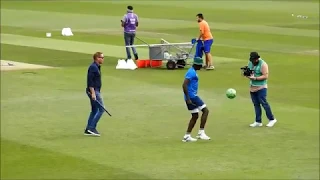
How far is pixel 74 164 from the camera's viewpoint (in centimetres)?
1762

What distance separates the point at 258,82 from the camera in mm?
20719

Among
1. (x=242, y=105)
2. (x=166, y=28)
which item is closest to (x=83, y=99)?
(x=242, y=105)

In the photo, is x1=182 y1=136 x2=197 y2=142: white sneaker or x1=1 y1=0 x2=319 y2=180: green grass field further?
x1=182 y1=136 x2=197 y2=142: white sneaker

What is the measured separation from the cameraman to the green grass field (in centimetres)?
38

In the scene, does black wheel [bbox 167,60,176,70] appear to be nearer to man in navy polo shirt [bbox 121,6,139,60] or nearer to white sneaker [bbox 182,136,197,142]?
man in navy polo shirt [bbox 121,6,139,60]

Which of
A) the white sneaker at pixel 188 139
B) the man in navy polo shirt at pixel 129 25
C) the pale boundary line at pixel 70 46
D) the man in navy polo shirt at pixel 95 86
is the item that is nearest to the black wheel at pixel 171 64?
the man in navy polo shirt at pixel 129 25

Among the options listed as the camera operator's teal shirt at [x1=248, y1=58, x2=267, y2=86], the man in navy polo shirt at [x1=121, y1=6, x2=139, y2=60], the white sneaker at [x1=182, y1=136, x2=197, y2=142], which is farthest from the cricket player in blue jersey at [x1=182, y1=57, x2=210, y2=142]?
the man in navy polo shirt at [x1=121, y1=6, x2=139, y2=60]

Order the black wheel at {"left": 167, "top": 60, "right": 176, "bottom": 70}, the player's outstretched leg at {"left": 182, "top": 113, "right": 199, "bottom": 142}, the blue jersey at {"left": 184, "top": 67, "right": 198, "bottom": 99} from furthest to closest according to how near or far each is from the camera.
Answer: the black wheel at {"left": 167, "top": 60, "right": 176, "bottom": 70} → the player's outstretched leg at {"left": 182, "top": 113, "right": 199, "bottom": 142} → the blue jersey at {"left": 184, "top": 67, "right": 198, "bottom": 99}

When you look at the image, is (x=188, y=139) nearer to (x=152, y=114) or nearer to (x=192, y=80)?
(x=192, y=80)

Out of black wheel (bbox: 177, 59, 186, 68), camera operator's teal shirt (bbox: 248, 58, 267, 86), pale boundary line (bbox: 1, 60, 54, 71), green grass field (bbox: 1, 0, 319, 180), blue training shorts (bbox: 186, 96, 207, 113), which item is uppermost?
camera operator's teal shirt (bbox: 248, 58, 267, 86)

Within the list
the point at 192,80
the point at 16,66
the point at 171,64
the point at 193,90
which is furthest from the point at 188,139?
the point at 16,66

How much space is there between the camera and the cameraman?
67.1ft

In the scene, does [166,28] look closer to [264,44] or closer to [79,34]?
[79,34]

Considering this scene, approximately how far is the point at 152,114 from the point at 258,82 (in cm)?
352
